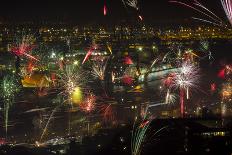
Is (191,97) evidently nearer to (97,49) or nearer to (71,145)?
(71,145)

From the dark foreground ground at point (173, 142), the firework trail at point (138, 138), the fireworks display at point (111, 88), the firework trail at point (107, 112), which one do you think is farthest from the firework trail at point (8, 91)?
the firework trail at point (138, 138)

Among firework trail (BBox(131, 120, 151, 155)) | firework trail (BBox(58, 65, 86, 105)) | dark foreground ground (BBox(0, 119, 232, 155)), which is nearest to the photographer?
dark foreground ground (BBox(0, 119, 232, 155))

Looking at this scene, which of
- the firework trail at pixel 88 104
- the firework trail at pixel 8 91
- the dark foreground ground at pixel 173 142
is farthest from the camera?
the firework trail at pixel 8 91

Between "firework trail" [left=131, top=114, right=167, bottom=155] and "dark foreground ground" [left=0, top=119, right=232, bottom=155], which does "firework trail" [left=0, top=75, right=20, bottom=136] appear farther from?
"firework trail" [left=131, top=114, right=167, bottom=155]

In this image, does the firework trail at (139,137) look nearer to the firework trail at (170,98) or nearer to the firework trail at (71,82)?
the firework trail at (170,98)

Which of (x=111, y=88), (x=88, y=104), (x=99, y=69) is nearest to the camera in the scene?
(x=88, y=104)

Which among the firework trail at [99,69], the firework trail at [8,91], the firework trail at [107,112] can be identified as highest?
the firework trail at [99,69]

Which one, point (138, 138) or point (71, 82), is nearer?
point (138, 138)

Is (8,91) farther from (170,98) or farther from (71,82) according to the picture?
(170,98)

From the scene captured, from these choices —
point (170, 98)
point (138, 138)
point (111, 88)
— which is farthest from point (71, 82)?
point (138, 138)

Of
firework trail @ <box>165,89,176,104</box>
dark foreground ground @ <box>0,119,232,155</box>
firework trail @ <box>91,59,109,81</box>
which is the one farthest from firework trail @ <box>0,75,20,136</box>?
dark foreground ground @ <box>0,119,232,155</box>
